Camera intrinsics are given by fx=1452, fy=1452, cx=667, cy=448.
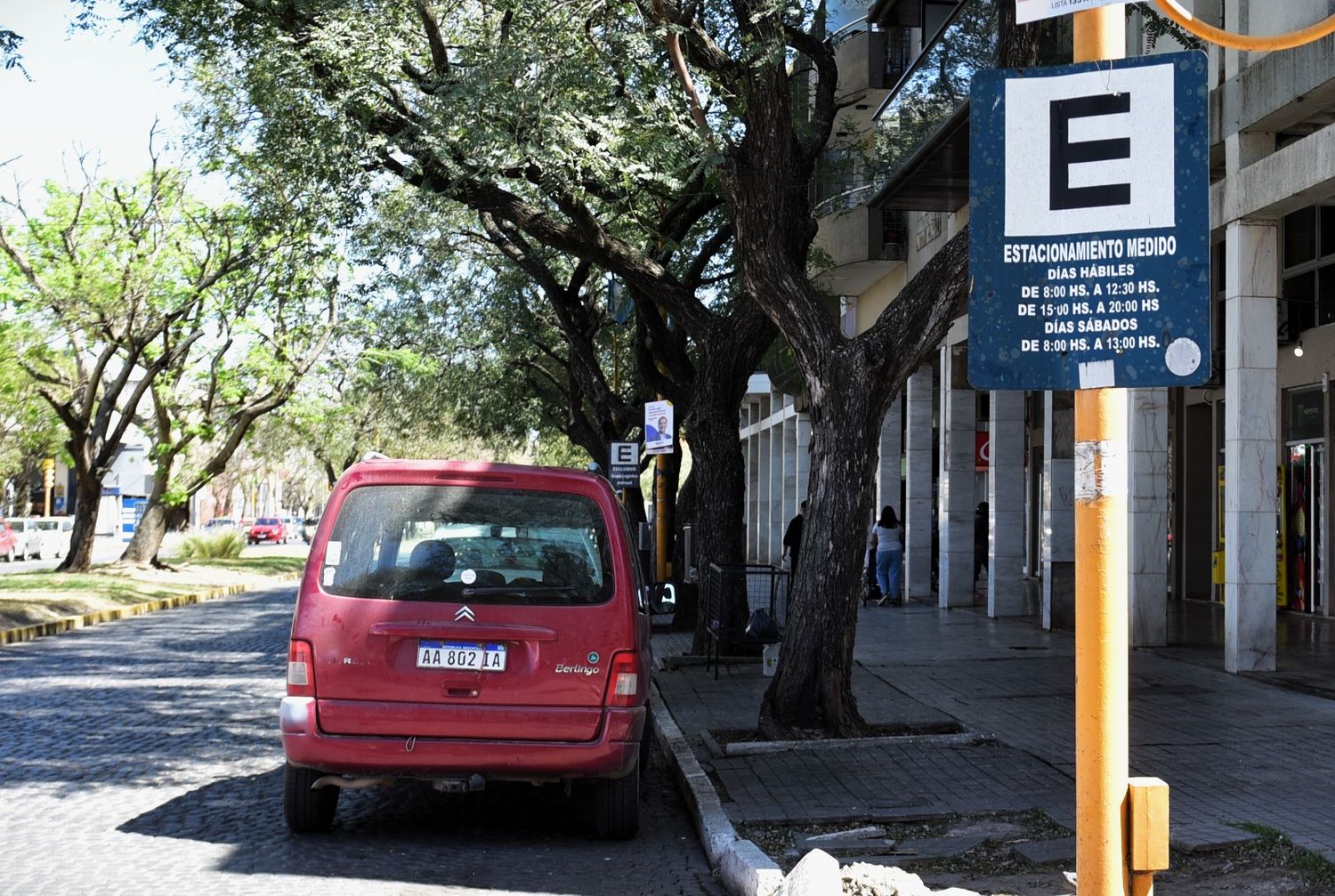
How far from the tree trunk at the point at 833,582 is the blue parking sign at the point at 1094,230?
5.65m

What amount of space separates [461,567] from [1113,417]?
3832 millimetres

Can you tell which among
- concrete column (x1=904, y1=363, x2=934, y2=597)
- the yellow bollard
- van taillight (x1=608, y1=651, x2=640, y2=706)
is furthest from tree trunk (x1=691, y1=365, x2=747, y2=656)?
the yellow bollard

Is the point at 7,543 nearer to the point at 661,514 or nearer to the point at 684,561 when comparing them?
the point at 684,561

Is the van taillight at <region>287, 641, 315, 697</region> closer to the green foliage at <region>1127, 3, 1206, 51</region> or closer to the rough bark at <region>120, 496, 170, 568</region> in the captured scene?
the green foliage at <region>1127, 3, 1206, 51</region>

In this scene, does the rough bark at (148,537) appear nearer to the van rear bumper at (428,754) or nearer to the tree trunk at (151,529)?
the tree trunk at (151,529)

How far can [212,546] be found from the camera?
40.5 metres

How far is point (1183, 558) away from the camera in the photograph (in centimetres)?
2342

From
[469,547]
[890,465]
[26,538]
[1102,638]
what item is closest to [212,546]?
[26,538]

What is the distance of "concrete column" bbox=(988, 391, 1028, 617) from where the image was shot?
2038cm

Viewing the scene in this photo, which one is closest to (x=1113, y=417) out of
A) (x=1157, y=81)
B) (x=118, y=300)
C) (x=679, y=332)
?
(x=1157, y=81)

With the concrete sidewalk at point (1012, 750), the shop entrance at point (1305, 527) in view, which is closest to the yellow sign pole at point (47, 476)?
the shop entrance at point (1305, 527)

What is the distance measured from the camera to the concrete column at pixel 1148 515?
1498 centimetres

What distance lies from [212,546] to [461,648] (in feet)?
117

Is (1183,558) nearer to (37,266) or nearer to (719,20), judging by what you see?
(719,20)
